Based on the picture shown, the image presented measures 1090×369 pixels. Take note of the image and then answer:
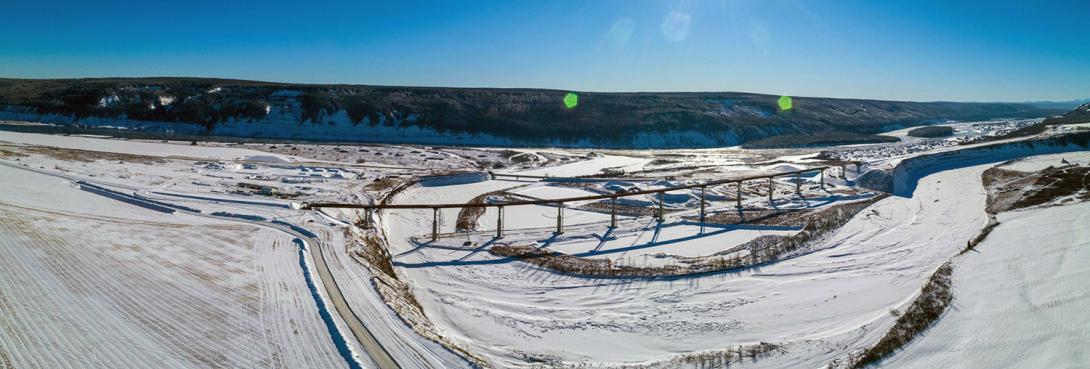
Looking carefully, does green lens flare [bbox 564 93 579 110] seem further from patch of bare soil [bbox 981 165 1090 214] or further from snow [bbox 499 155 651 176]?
patch of bare soil [bbox 981 165 1090 214]

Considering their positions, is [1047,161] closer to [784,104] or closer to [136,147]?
[136,147]

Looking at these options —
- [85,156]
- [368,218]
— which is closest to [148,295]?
Answer: [368,218]

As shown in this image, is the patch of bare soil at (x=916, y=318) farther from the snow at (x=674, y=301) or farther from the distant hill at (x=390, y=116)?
the distant hill at (x=390, y=116)

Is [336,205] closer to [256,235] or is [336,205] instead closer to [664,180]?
[256,235]

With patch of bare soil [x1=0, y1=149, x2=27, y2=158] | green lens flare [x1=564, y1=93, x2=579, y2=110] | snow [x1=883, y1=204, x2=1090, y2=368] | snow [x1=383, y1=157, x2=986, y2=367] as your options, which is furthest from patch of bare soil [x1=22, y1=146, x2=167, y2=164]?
green lens flare [x1=564, y1=93, x2=579, y2=110]

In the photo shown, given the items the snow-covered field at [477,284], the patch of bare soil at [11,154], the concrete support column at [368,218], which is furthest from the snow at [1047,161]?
the patch of bare soil at [11,154]

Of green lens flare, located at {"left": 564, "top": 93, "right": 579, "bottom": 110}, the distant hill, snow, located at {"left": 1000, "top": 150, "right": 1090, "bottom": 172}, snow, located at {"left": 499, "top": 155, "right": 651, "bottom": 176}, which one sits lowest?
snow, located at {"left": 499, "top": 155, "right": 651, "bottom": 176}

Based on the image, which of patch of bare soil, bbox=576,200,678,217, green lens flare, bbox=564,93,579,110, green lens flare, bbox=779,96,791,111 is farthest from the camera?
green lens flare, bbox=779,96,791,111
